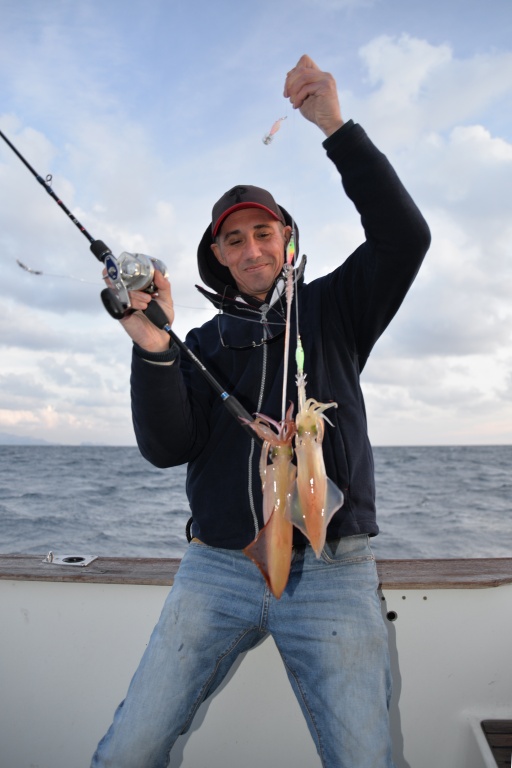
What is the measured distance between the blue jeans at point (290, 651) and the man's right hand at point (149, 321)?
1.01 meters

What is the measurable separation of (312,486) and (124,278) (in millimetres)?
1147

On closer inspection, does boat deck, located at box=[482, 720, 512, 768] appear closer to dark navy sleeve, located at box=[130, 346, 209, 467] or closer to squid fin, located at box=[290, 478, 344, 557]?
squid fin, located at box=[290, 478, 344, 557]

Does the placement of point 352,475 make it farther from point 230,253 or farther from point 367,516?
point 230,253

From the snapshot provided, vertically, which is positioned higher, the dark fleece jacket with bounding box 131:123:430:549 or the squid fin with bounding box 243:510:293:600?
the dark fleece jacket with bounding box 131:123:430:549

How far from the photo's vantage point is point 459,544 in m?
13.9

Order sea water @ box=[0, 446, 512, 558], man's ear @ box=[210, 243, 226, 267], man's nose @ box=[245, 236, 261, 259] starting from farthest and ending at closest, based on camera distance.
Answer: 1. sea water @ box=[0, 446, 512, 558]
2. man's ear @ box=[210, 243, 226, 267]
3. man's nose @ box=[245, 236, 261, 259]

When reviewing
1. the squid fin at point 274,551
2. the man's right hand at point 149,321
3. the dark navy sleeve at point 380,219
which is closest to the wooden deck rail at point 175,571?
the squid fin at point 274,551

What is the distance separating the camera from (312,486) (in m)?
1.99

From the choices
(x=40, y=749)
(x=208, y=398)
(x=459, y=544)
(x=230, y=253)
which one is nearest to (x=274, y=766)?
(x=40, y=749)

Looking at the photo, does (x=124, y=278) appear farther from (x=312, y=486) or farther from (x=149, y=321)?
(x=312, y=486)

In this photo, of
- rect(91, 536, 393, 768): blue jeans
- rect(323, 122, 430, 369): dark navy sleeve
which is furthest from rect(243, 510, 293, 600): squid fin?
rect(323, 122, 430, 369): dark navy sleeve

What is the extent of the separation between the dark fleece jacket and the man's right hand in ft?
0.16

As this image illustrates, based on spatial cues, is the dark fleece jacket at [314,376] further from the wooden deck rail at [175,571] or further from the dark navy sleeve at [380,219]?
the wooden deck rail at [175,571]

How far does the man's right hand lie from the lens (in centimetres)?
243
